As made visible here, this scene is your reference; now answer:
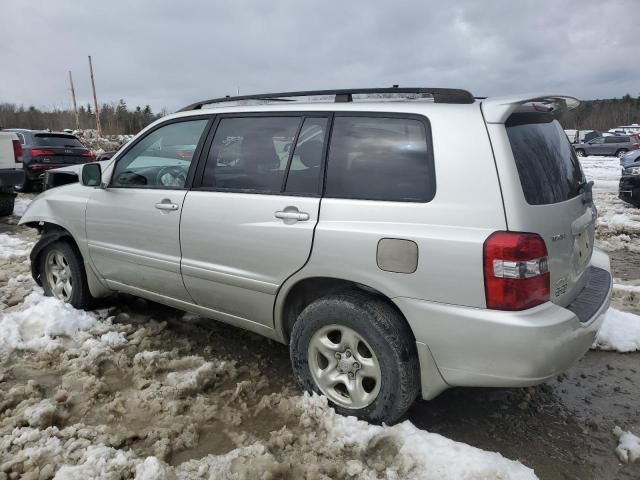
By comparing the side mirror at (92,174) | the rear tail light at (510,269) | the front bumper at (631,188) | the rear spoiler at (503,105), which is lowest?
the front bumper at (631,188)

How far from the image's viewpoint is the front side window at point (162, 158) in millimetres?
3594

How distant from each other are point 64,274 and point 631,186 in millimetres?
10058

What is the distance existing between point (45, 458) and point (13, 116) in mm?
75644

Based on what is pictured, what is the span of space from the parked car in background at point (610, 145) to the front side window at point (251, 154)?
29419 mm

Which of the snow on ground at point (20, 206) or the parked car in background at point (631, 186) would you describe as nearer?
the parked car in background at point (631, 186)

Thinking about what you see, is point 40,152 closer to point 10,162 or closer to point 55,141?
point 55,141

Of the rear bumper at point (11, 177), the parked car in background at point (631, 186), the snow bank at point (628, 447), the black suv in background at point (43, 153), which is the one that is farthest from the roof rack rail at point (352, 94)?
the black suv in background at point (43, 153)

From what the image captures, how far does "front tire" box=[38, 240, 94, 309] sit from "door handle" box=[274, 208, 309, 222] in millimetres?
2312

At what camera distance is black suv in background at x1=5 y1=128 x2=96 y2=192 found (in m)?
12.7

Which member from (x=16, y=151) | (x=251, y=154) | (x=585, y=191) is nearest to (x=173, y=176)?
(x=251, y=154)

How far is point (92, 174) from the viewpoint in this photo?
158 inches

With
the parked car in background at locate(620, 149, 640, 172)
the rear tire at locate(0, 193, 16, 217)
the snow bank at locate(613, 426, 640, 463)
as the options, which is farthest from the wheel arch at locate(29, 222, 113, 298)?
the parked car in background at locate(620, 149, 640, 172)

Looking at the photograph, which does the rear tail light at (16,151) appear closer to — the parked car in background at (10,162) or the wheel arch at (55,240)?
the parked car in background at (10,162)

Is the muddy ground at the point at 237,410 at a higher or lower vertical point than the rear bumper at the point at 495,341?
lower
